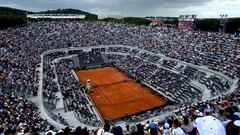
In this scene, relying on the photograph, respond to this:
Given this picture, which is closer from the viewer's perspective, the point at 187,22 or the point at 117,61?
the point at 117,61

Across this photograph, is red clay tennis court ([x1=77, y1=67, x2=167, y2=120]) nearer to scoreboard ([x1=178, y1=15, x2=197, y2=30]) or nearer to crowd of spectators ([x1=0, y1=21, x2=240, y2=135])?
crowd of spectators ([x1=0, y1=21, x2=240, y2=135])

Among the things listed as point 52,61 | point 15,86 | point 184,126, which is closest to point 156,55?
point 52,61

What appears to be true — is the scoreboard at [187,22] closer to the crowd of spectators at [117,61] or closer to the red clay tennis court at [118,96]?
the crowd of spectators at [117,61]

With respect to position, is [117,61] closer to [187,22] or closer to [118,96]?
[118,96]

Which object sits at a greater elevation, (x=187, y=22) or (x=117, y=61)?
(x=187, y=22)

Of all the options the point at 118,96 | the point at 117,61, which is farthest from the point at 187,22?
the point at 118,96

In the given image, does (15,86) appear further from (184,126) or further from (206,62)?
(206,62)

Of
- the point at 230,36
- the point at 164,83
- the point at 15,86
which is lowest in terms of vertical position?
the point at 164,83

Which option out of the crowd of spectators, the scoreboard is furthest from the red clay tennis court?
the scoreboard
